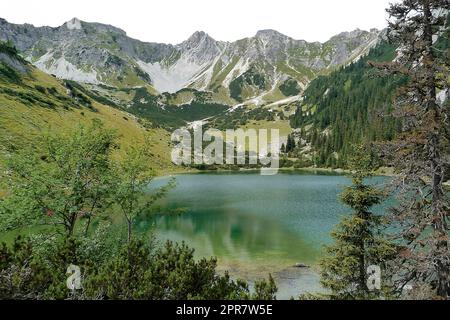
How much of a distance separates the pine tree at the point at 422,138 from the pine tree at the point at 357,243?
3817 mm

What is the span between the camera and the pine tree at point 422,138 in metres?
14.8

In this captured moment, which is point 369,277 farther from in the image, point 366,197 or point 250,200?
point 250,200

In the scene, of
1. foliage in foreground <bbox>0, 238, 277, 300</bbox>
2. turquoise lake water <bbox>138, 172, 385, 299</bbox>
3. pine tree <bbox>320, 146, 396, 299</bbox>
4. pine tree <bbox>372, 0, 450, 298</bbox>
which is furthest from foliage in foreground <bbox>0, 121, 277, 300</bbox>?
pine tree <bbox>372, 0, 450, 298</bbox>

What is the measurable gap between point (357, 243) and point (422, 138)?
28.4 ft

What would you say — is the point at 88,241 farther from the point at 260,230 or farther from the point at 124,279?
the point at 260,230

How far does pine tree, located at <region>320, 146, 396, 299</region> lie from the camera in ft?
66.2

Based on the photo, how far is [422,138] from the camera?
49.8 feet

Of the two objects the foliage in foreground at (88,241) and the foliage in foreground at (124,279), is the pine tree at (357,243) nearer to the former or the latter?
the foliage in foreground at (88,241)

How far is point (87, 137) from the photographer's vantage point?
2625 centimetres

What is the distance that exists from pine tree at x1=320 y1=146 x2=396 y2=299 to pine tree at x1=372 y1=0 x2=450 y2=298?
3817 millimetres

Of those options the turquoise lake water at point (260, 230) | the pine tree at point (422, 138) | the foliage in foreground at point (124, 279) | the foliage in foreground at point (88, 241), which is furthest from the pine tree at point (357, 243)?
the foliage in foreground at point (124, 279)

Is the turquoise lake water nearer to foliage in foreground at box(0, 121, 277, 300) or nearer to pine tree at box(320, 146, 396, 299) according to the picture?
pine tree at box(320, 146, 396, 299)

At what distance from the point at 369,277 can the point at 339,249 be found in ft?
7.61
